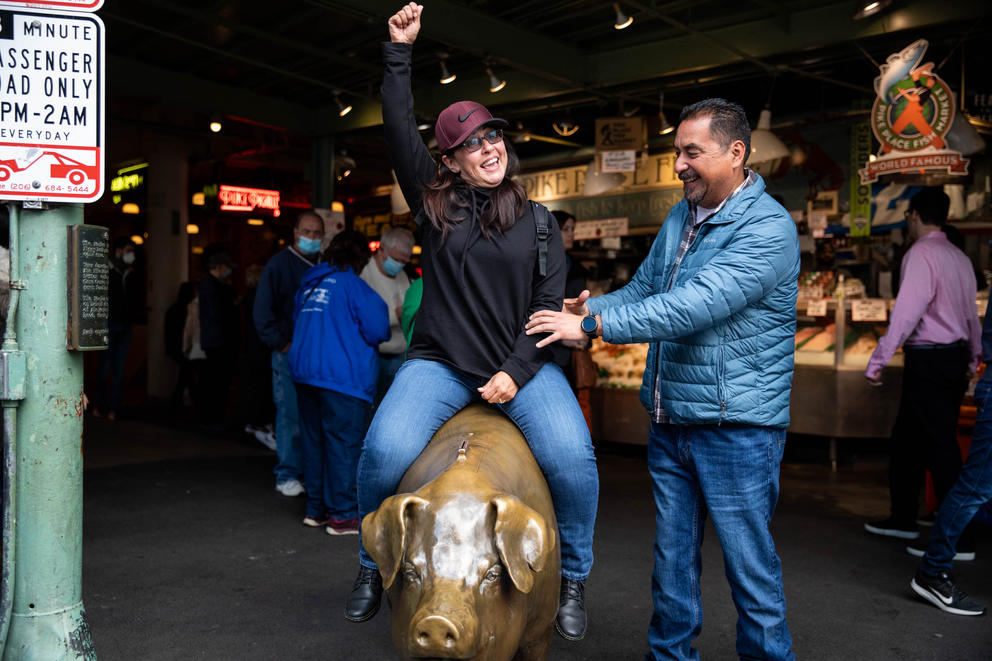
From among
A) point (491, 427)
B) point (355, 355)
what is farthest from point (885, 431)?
point (491, 427)

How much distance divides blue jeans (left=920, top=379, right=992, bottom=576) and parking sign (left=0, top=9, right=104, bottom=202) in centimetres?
416

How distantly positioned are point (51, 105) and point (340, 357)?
2842 millimetres

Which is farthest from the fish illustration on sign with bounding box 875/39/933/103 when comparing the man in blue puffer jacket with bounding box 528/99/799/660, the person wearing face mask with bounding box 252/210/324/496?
the person wearing face mask with bounding box 252/210/324/496

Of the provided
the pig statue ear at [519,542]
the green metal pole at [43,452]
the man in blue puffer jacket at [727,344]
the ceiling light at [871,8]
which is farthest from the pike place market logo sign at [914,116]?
the green metal pole at [43,452]

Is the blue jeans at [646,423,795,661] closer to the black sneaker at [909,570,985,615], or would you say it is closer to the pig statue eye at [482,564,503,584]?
the pig statue eye at [482,564,503,584]

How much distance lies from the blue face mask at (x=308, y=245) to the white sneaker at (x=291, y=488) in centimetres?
184

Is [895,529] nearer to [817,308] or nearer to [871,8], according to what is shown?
[817,308]

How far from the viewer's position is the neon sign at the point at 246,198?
13.6 meters

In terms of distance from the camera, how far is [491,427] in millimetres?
3117

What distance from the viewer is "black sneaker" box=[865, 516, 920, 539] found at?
5980 mm

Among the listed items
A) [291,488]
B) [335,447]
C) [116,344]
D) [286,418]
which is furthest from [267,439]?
[335,447]

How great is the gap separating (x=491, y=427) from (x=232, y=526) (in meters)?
3.73

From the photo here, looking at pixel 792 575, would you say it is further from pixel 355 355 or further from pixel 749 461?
pixel 355 355

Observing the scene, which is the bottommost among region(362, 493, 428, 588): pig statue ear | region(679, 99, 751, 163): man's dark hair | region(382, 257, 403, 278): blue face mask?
region(362, 493, 428, 588): pig statue ear
